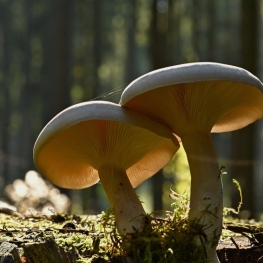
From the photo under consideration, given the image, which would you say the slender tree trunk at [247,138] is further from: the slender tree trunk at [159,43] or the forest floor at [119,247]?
the forest floor at [119,247]

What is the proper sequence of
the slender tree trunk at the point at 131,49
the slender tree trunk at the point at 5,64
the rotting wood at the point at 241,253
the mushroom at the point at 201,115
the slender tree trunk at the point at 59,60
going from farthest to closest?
1. the slender tree trunk at the point at 5,64
2. the slender tree trunk at the point at 131,49
3. the slender tree trunk at the point at 59,60
4. the rotting wood at the point at 241,253
5. the mushroom at the point at 201,115

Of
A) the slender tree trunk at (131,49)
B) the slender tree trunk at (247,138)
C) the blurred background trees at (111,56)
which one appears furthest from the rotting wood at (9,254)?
the slender tree trunk at (131,49)

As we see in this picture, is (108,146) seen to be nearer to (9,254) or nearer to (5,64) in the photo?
(9,254)

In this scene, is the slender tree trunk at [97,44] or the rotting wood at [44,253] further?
the slender tree trunk at [97,44]

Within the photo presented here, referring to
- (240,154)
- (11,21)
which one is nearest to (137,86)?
(240,154)

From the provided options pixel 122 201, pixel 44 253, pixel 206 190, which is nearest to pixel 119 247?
pixel 122 201

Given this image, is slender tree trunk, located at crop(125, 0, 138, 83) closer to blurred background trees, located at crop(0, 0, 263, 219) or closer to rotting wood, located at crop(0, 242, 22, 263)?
blurred background trees, located at crop(0, 0, 263, 219)
